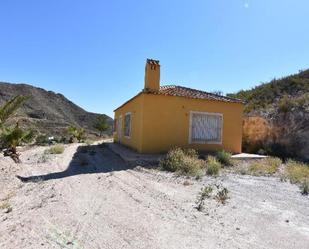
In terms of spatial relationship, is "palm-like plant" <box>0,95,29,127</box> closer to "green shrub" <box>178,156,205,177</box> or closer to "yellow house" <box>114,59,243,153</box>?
"yellow house" <box>114,59,243,153</box>

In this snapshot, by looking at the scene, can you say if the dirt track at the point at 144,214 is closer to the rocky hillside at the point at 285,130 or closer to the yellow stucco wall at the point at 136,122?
the yellow stucco wall at the point at 136,122

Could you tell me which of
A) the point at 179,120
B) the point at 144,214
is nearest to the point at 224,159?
the point at 179,120

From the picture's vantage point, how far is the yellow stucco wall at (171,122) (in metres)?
14.9

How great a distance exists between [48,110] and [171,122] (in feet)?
176

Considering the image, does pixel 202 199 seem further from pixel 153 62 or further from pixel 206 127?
pixel 153 62

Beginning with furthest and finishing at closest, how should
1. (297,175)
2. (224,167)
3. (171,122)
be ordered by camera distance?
1. (171,122)
2. (224,167)
3. (297,175)

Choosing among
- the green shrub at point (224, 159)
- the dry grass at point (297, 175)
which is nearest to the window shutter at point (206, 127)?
the green shrub at point (224, 159)

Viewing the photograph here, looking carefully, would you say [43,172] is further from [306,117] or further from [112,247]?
[306,117]

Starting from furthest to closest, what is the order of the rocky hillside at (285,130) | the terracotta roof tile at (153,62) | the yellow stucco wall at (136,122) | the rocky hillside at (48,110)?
the rocky hillside at (48,110) → the rocky hillside at (285,130) → the terracotta roof tile at (153,62) → the yellow stucco wall at (136,122)

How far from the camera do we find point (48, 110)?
6419 cm

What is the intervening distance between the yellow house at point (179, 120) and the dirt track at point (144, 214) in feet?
15.3

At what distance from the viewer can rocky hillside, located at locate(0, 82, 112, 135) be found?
54378 millimetres

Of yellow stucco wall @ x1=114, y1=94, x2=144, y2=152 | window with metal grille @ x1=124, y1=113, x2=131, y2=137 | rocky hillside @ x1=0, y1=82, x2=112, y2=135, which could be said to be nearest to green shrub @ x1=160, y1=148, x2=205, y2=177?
yellow stucco wall @ x1=114, y1=94, x2=144, y2=152

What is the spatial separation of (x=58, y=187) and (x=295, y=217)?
19.2ft
